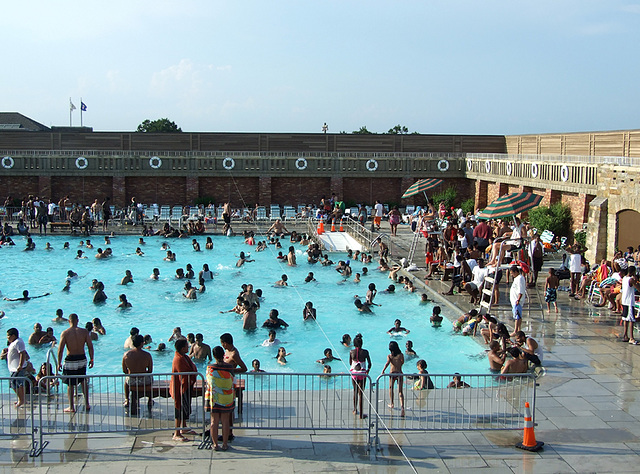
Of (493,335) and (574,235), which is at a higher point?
(574,235)

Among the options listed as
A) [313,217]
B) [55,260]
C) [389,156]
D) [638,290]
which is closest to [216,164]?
[313,217]

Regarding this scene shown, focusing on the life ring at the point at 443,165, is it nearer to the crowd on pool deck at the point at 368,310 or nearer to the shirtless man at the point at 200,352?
the crowd on pool deck at the point at 368,310

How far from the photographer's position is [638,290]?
51.2 ft

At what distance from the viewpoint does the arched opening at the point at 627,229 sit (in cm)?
2138

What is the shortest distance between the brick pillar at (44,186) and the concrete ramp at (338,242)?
59.5ft

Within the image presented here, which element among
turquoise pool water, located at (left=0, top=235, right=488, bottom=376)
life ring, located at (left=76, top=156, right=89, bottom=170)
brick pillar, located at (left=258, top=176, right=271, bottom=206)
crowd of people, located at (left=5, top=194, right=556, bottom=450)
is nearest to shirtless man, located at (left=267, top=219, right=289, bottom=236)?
crowd of people, located at (left=5, top=194, right=556, bottom=450)

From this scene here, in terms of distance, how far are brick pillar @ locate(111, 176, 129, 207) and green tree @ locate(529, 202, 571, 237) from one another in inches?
943

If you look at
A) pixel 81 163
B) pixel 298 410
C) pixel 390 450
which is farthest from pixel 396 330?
pixel 81 163

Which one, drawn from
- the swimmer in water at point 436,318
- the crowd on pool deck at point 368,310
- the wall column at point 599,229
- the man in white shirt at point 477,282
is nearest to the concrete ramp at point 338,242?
the crowd on pool deck at point 368,310

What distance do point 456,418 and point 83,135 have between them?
38539mm

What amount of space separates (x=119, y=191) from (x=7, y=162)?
21.1 feet

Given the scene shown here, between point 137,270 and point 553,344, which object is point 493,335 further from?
point 137,270

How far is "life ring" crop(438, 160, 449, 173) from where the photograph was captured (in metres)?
41.5

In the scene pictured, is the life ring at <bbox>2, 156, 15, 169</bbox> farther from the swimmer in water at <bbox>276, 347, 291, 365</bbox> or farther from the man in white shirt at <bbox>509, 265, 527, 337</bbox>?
the man in white shirt at <bbox>509, 265, 527, 337</bbox>
